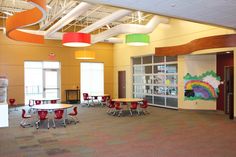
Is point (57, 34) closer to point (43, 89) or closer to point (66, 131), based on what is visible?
point (43, 89)

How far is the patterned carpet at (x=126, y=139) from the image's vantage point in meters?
5.58

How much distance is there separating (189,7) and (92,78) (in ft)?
40.1

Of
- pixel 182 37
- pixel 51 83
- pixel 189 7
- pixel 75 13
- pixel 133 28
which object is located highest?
pixel 75 13

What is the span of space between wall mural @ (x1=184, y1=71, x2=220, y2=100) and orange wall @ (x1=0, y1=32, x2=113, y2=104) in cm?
736

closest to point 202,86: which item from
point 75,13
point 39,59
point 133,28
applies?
point 133,28

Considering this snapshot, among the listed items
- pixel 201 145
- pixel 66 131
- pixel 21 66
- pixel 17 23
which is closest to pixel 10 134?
pixel 66 131

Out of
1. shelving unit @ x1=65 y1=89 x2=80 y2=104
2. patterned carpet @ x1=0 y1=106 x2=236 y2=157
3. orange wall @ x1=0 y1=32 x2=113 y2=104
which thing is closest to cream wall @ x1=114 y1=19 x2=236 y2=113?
patterned carpet @ x1=0 y1=106 x2=236 y2=157

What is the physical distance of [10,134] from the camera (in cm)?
744

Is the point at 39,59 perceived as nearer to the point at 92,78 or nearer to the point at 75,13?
the point at 92,78

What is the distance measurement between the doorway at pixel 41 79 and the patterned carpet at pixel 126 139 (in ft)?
21.3

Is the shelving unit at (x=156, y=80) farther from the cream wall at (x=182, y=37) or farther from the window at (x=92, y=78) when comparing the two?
the window at (x=92, y=78)

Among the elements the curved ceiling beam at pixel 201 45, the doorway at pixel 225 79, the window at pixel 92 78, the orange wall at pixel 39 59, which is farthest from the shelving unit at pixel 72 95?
the doorway at pixel 225 79

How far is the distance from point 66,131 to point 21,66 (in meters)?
8.73

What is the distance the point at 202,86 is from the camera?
37.4 feet
